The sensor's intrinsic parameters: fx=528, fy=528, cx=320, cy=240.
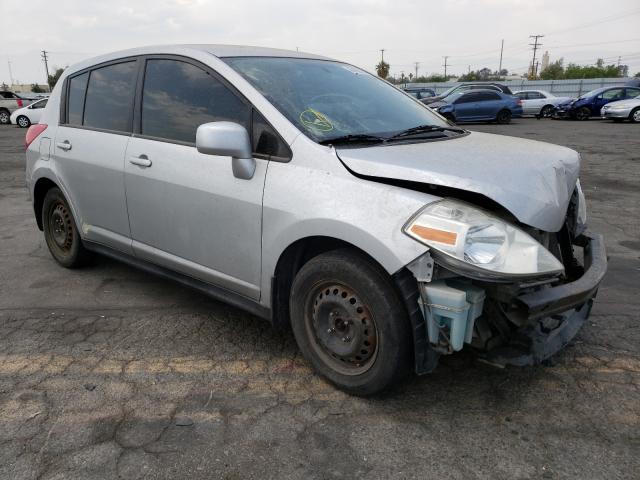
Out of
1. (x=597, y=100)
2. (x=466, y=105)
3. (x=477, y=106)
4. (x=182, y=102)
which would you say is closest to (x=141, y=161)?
(x=182, y=102)

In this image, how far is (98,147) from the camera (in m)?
3.88

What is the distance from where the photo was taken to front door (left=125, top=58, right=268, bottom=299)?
9.68ft

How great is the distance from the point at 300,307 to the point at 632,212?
5.58 m

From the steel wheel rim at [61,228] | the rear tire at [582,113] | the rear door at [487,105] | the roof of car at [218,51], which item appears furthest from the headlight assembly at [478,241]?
the rear tire at [582,113]

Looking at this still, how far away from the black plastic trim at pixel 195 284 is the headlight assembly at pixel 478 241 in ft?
3.67

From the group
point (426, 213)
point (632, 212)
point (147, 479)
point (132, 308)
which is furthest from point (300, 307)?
point (632, 212)

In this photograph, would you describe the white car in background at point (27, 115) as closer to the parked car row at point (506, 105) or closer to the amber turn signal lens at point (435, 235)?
the parked car row at point (506, 105)

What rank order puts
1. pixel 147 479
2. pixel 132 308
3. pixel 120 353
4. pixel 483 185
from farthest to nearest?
pixel 132 308 → pixel 120 353 → pixel 483 185 → pixel 147 479

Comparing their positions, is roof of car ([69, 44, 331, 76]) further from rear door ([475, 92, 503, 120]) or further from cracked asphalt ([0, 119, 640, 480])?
rear door ([475, 92, 503, 120])

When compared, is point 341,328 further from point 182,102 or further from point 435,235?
point 182,102

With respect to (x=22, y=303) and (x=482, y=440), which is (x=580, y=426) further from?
(x=22, y=303)

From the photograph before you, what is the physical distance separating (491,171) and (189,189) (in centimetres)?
173

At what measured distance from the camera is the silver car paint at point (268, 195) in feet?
7.82

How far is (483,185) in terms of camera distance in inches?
90.7
